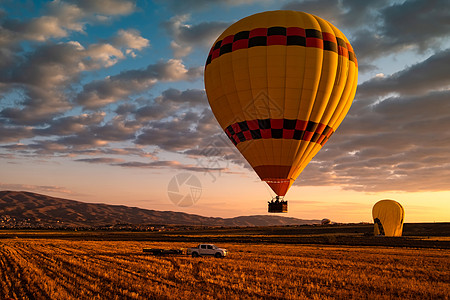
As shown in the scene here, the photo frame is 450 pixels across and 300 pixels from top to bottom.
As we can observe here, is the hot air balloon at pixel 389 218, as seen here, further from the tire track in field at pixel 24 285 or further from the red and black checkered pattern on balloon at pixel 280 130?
the tire track in field at pixel 24 285

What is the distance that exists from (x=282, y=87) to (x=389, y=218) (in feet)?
130

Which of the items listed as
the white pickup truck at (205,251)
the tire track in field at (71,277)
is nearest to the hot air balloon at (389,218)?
the white pickup truck at (205,251)

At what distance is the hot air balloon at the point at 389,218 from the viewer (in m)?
64.2

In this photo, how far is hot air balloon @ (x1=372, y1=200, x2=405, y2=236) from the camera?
64250mm

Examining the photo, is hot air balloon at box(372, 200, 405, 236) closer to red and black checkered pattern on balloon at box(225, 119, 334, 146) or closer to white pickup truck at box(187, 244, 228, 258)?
red and black checkered pattern on balloon at box(225, 119, 334, 146)

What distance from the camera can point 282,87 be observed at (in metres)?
35.6

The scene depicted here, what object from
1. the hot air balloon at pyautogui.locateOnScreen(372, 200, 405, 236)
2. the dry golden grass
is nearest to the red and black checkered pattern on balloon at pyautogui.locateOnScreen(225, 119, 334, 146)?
the dry golden grass

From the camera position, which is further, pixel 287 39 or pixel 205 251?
pixel 287 39

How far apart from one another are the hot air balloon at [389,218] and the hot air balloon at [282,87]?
3271 cm

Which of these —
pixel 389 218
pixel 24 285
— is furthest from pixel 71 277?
pixel 389 218

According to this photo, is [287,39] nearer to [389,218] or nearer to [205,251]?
[205,251]

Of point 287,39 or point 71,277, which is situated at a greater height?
point 287,39

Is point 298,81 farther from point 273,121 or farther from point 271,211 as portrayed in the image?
point 271,211

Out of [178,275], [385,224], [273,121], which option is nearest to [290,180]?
[273,121]
